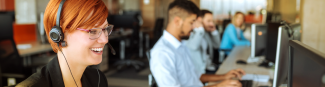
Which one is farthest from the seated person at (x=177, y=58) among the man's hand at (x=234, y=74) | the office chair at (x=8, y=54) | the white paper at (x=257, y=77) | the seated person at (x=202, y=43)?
the office chair at (x=8, y=54)

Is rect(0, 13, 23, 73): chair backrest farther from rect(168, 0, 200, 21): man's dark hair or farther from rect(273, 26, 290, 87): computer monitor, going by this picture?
rect(273, 26, 290, 87): computer monitor

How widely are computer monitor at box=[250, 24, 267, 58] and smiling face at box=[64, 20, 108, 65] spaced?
1.84 meters

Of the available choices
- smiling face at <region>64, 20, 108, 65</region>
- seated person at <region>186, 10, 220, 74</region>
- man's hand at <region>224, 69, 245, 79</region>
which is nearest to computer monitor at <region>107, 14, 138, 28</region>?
seated person at <region>186, 10, 220, 74</region>

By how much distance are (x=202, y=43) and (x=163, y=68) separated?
213 centimetres

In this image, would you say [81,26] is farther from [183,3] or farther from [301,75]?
[183,3]

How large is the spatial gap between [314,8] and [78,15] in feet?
6.77

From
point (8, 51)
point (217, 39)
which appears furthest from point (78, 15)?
point (217, 39)

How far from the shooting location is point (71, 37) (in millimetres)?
903

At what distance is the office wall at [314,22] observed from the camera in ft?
7.19

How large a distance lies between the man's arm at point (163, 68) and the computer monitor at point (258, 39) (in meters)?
1.11

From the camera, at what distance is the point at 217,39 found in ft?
13.9

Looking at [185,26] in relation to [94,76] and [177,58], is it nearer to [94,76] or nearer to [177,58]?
[177,58]

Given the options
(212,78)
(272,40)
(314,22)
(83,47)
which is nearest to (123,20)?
(272,40)

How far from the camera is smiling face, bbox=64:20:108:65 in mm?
902
